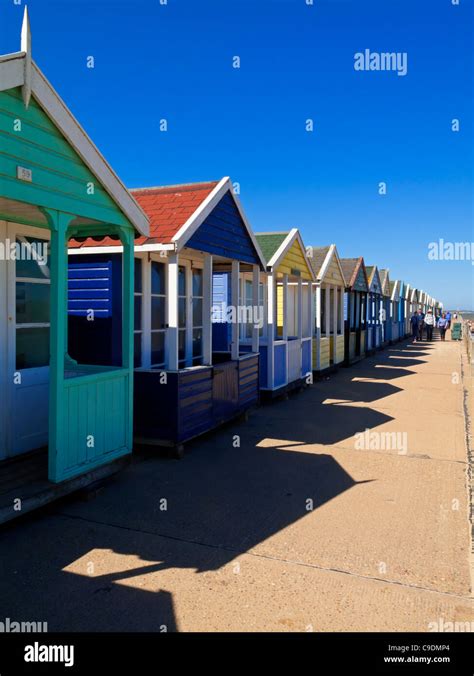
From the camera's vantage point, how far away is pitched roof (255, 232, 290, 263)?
35.5 ft

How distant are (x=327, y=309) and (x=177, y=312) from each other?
958 centimetres

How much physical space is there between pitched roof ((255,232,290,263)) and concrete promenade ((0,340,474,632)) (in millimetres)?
4573

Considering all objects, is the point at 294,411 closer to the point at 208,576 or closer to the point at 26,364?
the point at 26,364

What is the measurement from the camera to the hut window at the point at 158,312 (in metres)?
7.32

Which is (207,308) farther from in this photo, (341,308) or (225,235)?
(341,308)

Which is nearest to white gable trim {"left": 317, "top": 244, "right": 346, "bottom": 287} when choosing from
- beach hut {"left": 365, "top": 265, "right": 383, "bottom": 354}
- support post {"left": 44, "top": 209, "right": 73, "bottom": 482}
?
beach hut {"left": 365, "top": 265, "right": 383, "bottom": 354}

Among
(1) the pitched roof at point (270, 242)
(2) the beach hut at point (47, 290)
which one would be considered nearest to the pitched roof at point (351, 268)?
(1) the pitched roof at point (270, 242)

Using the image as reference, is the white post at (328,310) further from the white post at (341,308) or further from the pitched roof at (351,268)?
the pitched roof at (351,268)

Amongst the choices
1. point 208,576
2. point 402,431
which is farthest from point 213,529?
point 402,431

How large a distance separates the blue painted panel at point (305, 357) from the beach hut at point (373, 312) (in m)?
9.63

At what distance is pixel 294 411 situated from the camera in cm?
975

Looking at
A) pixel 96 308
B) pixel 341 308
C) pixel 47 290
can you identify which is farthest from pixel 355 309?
pixel 47 290

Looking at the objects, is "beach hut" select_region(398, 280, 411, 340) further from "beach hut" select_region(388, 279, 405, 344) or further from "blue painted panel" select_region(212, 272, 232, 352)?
"blue painted panel" select_region(212, 272, 232, 352)
